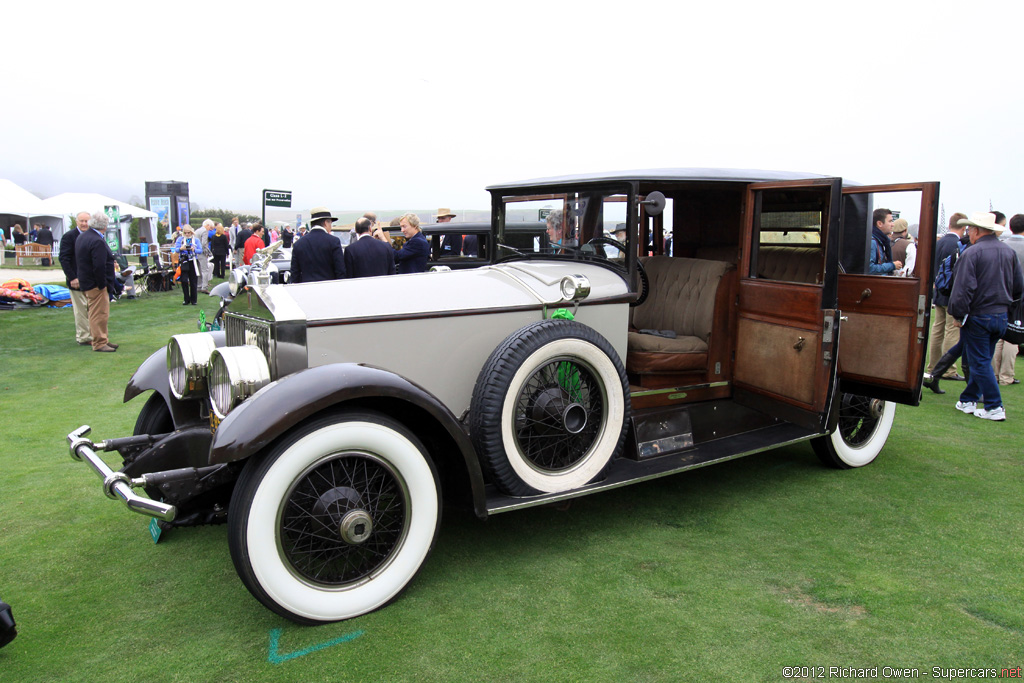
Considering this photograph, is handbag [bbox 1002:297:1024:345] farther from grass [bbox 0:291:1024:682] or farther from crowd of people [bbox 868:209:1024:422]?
grass [bbox 0:291:1024:682]

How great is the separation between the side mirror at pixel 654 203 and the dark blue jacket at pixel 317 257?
13.9 feet

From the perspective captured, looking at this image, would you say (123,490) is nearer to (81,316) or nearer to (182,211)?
(81,316)

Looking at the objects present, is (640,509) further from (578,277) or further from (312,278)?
(312,278)

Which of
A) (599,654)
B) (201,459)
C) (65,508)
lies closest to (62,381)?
(65,508)

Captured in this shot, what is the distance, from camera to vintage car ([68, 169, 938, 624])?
2719 millimetres

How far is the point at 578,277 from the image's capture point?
366cm

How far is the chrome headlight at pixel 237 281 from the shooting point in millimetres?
3598

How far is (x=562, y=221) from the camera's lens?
429cm

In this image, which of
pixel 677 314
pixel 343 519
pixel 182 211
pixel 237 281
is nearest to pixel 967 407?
pixel 677 314

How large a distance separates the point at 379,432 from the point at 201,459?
107 cm

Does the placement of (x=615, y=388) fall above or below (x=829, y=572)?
above

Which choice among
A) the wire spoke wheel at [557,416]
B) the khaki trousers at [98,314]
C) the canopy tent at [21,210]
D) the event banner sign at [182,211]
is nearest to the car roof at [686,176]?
the wire spoke wheel at [557,416]

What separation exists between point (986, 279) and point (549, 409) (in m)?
4.39

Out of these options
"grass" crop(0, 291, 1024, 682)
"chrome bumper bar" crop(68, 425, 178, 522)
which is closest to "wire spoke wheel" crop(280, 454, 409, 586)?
"grass" crop(0, 291, 1024, 682)
